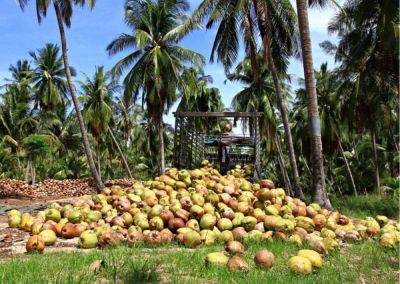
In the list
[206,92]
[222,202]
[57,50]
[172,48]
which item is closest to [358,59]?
[172,48]

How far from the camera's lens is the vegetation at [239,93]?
18672mm

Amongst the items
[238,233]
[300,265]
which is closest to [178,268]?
[300,265]

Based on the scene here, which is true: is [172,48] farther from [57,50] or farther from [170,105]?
[57,50]

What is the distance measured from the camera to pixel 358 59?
2656 centimetres

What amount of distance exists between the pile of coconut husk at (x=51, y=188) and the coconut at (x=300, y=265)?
20.1 meters

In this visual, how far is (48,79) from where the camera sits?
4200 cm

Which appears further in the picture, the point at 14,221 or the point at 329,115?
the point at 329,115

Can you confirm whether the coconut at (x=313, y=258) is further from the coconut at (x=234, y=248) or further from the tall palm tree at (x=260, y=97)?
the tall palm tree at (x=260, y=97)

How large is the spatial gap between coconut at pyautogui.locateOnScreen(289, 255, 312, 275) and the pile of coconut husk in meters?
20.1

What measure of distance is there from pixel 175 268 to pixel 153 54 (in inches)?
849

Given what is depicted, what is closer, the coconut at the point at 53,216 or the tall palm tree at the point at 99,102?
the coconut at the point at 53,216

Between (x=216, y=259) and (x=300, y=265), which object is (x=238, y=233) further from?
(x=300, y=265)

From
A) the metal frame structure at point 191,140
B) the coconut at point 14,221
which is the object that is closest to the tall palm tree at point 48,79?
the metal frame structure at point 191,140

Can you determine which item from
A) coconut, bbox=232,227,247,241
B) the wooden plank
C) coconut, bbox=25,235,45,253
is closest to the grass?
coconut, bbox=25,235,45,253
